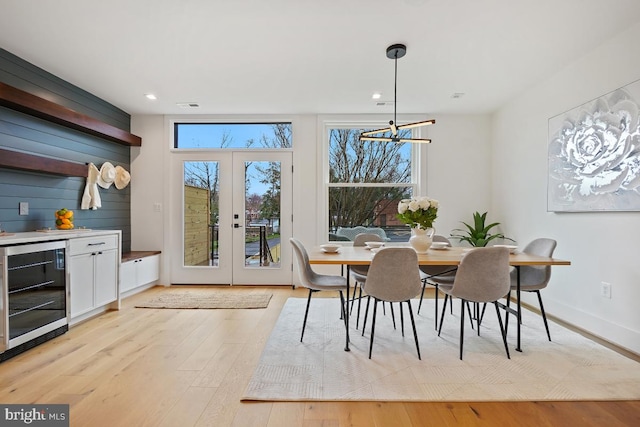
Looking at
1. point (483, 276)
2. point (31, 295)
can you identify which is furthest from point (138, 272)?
point (483, 276)

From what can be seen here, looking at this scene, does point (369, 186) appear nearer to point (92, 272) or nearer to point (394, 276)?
point (394, 276)

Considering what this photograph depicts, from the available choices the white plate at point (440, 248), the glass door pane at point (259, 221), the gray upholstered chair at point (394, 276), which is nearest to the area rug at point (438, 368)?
the gray upholstered chair at point (394, 276)

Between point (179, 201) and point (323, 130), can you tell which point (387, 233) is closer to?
point (323, 130)

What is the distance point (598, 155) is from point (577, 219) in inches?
25.0

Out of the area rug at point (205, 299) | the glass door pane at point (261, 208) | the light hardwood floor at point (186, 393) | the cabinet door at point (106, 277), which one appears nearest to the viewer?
the light hardwood floor at point (186, 393)

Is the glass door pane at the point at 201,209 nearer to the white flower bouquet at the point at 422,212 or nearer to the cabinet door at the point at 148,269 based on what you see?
the cabinet door at the point at 148,269

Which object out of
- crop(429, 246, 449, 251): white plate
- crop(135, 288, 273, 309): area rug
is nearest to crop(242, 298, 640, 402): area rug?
crop(429, 246, 449, 251): white plate

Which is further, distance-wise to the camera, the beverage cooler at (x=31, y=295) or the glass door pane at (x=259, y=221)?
the glass door pane at (x=259, y=221)

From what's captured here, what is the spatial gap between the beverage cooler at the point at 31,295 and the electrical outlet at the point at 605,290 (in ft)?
15.7

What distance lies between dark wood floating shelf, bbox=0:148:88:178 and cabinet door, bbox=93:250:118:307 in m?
0.96

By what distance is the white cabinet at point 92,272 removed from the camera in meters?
2.99

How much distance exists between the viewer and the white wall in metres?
2.59

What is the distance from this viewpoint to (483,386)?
2025mm

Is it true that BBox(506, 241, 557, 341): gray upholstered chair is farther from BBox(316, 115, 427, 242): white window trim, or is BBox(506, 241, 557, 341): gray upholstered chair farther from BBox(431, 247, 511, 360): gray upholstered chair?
BBox(316, 115, 427, 242): white window trim
